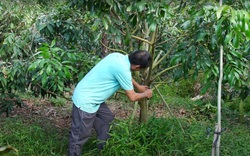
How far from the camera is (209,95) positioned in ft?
23.8

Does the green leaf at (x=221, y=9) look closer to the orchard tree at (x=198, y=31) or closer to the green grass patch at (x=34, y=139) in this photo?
the orchard tree at (x=198, y=31)

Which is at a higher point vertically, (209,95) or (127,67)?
(127,67)

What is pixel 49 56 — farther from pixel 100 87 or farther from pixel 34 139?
pixel 34 139

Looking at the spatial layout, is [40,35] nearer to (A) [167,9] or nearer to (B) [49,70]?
(B) [49,70]

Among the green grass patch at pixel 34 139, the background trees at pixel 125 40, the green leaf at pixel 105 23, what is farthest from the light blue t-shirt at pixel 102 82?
the green grass patch at pixel 34 139

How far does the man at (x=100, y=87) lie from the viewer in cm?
373

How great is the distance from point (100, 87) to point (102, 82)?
0.19 ft

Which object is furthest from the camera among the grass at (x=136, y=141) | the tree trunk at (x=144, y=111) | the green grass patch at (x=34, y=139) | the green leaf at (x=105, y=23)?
the tree trunk at (x=144, y=111)

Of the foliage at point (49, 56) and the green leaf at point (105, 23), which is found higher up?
the green leaf at point (105, 23)

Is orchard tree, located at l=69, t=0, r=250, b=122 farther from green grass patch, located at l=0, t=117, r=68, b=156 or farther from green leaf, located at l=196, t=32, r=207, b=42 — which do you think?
green grass patch, located at l=0, t=117, r=68, b=156

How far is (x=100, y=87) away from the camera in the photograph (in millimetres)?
3861

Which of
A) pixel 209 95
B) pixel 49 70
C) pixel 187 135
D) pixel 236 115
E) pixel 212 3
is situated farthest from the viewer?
pixel 209 95

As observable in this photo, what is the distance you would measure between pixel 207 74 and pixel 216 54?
0.91ft

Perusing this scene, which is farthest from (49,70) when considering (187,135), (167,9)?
(187,135)
